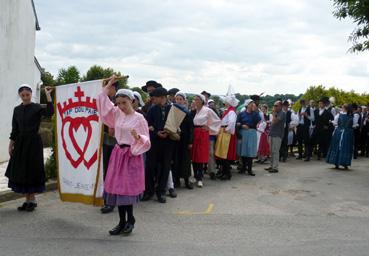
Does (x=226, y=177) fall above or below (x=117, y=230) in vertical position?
above

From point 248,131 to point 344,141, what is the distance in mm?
3212

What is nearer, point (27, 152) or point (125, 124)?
point (125, 124)

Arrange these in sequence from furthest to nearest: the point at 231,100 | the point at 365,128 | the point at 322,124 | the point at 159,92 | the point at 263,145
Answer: the point at 365,128, the point at 322,124, the point at 263,145, the point at 231,100, the point at 159,92

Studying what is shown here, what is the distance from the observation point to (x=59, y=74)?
4356 centimetres

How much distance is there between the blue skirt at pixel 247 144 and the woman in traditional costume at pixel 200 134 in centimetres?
159

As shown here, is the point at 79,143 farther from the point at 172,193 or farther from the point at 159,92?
the point at 172,193

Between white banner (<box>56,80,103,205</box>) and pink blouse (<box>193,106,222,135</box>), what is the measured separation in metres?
3.58

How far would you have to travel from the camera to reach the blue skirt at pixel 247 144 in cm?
1131

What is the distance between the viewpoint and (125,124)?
19.4ft

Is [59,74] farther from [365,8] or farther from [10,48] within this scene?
[365,8]

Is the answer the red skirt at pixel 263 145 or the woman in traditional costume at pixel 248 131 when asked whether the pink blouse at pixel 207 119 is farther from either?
the red skirt at pixel 263 145

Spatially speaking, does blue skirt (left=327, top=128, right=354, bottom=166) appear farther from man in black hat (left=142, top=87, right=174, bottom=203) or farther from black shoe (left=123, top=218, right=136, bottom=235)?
black shoe (left=123, top=218, right=136, bottom=235)

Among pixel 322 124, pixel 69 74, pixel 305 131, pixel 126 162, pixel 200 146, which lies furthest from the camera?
pixel 69 74

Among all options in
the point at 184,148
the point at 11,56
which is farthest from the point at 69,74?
the point at 184,148
